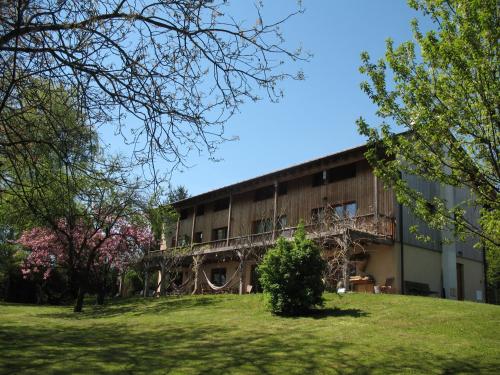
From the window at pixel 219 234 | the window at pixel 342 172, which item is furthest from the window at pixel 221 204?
the window at pixel 342 172

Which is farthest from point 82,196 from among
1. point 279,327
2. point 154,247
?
point 154,247

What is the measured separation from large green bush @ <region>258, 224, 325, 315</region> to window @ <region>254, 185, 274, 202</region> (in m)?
14.8

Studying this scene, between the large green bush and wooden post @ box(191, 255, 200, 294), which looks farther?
wooden post @ box(191, 255, 200, 294)

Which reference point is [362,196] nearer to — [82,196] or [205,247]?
[205,247]

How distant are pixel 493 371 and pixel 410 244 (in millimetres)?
15405

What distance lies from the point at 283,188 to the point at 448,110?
2017 cm

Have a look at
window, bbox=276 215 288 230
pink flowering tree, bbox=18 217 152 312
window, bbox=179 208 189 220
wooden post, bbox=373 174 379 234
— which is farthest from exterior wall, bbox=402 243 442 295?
window, bbox=179 208 189 220

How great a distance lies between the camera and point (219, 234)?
3566cm

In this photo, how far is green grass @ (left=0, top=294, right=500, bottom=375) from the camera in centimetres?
859

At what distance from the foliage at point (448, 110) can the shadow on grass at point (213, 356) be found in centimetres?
313

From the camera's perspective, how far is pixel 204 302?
23.1 m

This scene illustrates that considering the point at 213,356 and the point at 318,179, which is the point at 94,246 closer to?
the point at 318,179

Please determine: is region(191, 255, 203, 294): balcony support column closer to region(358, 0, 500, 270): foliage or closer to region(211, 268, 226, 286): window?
region(211, 268, 226, 286): window

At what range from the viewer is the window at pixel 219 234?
3512cm
